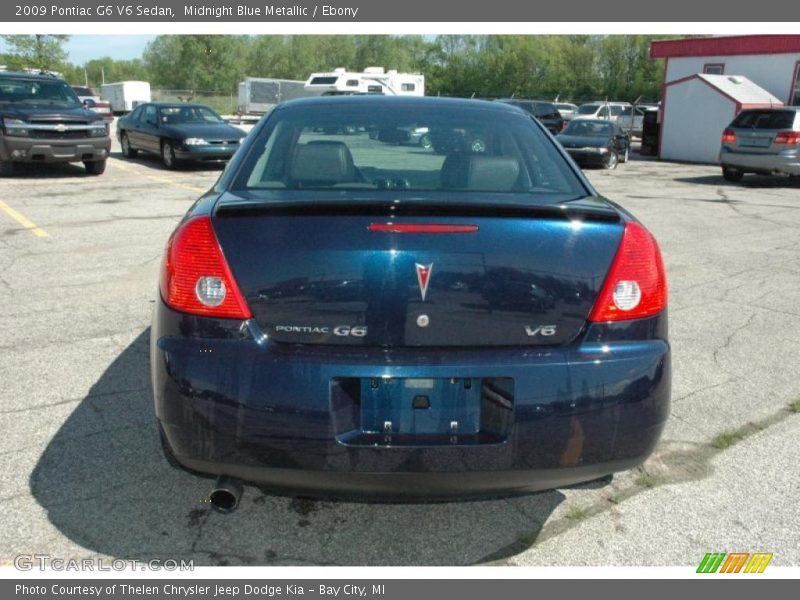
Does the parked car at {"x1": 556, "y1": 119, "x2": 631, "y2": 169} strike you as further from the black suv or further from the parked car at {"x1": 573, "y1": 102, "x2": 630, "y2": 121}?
the black suv

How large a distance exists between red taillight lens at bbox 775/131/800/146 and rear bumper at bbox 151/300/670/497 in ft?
49.1

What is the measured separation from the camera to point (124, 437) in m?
3.37

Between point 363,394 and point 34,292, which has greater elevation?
point 363,394

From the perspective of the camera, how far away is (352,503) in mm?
2893

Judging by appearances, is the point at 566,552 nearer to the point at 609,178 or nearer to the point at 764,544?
the point at 764,544

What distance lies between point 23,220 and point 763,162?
14.4m

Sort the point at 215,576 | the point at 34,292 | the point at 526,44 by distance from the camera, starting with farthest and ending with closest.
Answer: the point at 526,44, the point at 34,292, the point at 215,576

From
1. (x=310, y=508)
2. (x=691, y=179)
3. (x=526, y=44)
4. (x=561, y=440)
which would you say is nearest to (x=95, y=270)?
(x=310, y=508)

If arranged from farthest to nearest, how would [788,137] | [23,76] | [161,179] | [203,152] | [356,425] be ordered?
[203,152], [788,137], [161,179], [23,76], [356,425]

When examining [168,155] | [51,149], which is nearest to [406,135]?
[51,149]

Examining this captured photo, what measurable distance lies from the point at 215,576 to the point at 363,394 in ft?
3.01

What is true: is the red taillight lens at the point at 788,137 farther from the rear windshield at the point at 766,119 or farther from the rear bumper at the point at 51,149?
the rear bumper at the point at 51,149

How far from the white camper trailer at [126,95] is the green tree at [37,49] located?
422 cm

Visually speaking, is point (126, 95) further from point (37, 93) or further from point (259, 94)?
point (37, 93)
